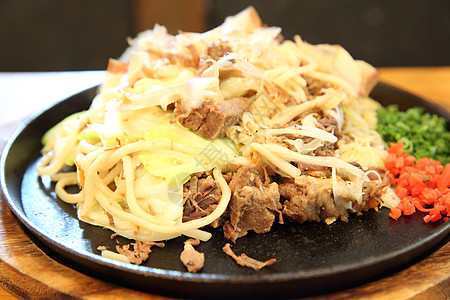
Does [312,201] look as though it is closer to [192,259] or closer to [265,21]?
[192,259]

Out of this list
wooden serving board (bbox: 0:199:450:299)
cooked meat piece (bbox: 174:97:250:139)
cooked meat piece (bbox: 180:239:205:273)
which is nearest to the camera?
wooden serving board (bbox: 0:199:450:299)

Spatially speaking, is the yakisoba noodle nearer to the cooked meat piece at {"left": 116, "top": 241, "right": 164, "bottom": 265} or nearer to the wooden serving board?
the cooked meat piece at {"left": 116, "top": 241, "right": 164, "bottom": 265}

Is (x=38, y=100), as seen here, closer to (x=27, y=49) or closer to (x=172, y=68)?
(x=172, y=68)

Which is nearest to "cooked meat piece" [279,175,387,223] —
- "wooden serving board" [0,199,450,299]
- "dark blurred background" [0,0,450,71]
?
"wooden serving board" [0,199,450,299]

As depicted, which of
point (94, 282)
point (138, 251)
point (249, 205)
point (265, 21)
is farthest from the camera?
point (265, 21)

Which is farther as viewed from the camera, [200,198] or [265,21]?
[265,21]

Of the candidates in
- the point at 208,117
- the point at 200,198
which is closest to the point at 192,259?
the point at 200,198
